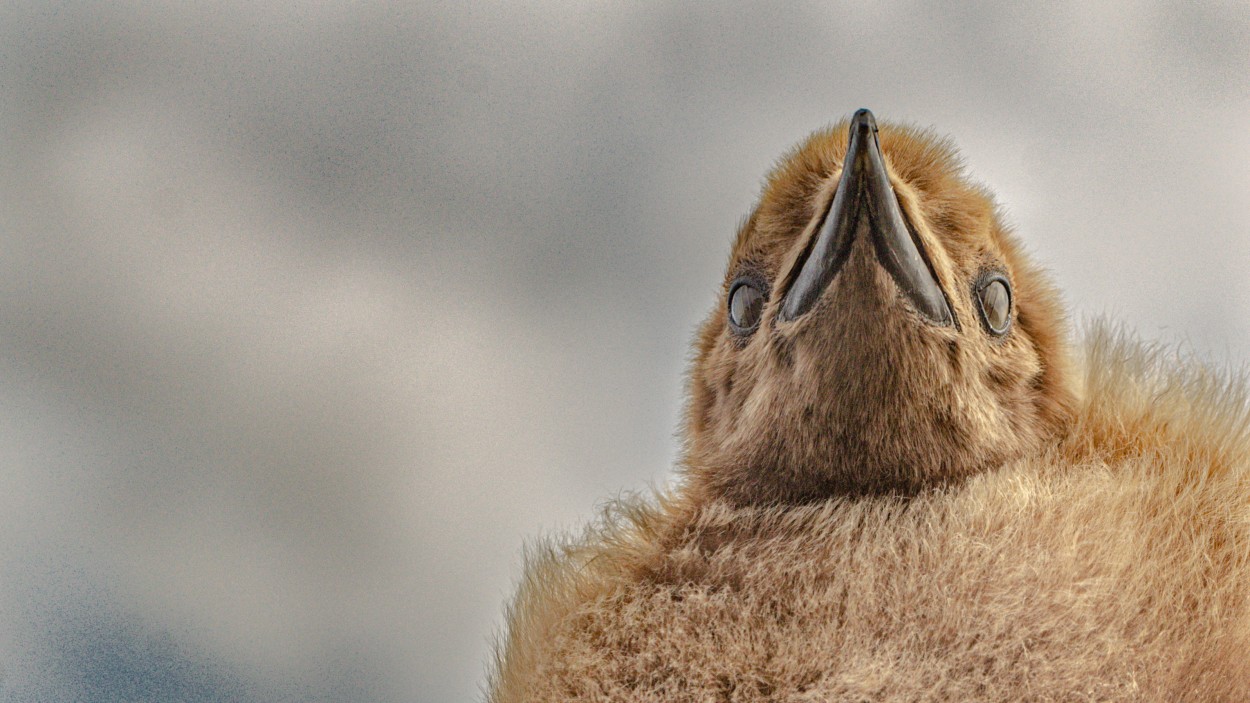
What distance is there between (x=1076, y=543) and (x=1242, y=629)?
94 mm

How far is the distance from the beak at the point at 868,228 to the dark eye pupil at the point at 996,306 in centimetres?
9

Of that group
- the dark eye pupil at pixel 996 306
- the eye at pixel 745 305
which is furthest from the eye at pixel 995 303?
the eye at pixel 745 305

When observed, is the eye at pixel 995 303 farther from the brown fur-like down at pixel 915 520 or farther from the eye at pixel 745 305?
the eye at pixel 745 305

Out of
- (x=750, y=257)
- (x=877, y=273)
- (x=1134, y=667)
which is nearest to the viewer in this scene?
(x=1134, y=667)

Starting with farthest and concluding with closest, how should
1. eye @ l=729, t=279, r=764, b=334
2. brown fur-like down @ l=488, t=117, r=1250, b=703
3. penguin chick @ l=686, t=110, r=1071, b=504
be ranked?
eye @ l=729, t=279, r=764, b=334, penguin chick @ l=686, t=110, r=1071, b=504, brown fur-like down @ l=488, t=117, r=1250, b=703

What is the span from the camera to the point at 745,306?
30.7 inches

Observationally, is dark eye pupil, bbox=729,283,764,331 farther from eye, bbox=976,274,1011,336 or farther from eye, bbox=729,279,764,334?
eye, bbox=976,274,1011,336

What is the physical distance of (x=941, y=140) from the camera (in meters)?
0.81

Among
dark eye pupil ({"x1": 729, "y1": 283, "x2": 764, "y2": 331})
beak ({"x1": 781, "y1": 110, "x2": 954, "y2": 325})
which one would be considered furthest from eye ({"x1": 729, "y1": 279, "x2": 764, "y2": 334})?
beak ({"x1": 781, "y1": 110, "x2": 954, "y2": 325})

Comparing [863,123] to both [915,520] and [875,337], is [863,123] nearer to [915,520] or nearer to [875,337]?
[875,337]

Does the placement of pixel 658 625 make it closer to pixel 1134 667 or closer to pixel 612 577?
pixel 612 577

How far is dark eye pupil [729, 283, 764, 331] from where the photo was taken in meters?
0.77

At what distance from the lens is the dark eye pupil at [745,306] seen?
0.77m

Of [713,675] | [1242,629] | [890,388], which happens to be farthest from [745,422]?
[1242,629]
